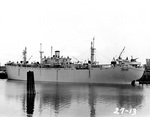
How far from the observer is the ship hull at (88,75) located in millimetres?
45812

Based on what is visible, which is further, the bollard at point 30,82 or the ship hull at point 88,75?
the ship hull at point 88,75

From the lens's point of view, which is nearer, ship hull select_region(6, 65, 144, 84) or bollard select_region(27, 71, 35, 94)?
bollard select_region(27, 71, 35, 94)

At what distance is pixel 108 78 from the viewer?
A: 4719 centimetres

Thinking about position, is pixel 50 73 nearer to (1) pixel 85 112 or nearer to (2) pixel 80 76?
(2) pixel 80 76

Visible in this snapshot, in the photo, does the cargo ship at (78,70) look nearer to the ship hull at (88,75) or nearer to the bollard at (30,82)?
the ship hull at (88,75)

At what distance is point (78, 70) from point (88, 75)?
2475 mm

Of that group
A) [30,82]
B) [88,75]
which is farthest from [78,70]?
[30,82]

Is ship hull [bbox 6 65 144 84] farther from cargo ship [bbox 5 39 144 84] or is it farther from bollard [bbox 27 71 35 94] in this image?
bollard [bbox 27 71 35 94]

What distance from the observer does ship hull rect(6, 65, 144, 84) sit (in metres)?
45.8

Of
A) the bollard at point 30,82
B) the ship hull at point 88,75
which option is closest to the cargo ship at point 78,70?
the ship hull at point 88,75

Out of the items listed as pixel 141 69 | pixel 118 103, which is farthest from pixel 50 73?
pixel 118 103

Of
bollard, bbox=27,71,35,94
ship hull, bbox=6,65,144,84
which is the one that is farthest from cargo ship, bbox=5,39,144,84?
bollard, bbox=27,71,35,94

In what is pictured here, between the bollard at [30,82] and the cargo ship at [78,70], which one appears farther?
the cargo ship at [78,70]

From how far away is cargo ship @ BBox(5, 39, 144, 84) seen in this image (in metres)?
46.0
